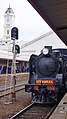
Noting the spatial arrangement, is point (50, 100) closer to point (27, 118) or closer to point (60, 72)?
point (60, 72)

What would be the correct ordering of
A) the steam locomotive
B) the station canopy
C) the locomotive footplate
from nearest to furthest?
1. the station canopy
2. the locomotive footplate
3. the steam locomotive

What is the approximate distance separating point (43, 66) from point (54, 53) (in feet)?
2.41

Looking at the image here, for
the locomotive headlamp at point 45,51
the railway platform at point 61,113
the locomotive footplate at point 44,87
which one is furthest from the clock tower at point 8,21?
the railway platform at point 61,113

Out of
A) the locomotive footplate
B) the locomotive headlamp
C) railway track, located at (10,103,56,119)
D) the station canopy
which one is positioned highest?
the station canopy

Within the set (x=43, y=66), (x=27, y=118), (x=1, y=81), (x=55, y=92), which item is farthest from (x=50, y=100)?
Result: (x=1, y=81)

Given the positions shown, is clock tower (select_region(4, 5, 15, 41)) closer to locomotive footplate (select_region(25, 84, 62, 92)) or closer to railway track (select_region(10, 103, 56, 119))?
locomotive footplate (select_region(25, 84, 62, 92))

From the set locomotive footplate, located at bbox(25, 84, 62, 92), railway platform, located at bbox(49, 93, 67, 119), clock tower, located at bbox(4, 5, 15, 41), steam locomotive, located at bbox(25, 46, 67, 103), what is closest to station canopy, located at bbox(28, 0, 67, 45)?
steam locomotive, located at bbox(25, 46, 67, 103)

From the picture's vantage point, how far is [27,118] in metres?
9.29

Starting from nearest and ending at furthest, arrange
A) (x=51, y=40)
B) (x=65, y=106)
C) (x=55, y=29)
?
(x=65, y=106) → (x=55, y=29) → (x=51, y=40)

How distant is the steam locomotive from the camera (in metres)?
11.5

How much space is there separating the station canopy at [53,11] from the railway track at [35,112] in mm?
3147

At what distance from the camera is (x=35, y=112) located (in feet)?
34.3

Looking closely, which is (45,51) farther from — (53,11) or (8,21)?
(8,21)

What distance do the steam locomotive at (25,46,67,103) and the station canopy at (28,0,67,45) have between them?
1.47m
